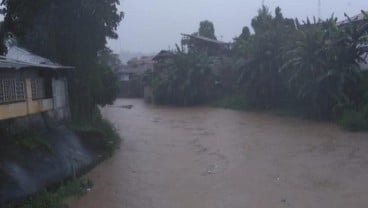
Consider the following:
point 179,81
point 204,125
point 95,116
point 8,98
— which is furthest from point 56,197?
point 179,81

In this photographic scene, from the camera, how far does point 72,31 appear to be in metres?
14.2

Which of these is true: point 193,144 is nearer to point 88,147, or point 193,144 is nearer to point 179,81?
point 88,147

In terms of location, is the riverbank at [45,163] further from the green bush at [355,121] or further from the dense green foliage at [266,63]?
the dense green foliage at [266,63]

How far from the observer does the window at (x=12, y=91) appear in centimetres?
941

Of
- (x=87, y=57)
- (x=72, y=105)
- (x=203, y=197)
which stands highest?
(x=87, y=57)

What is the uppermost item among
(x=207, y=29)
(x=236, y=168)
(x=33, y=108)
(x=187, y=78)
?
(x=207, y=29)

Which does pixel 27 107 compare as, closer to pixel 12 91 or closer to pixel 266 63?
pixel 12 91

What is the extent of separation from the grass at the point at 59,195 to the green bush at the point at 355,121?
1055 centimetres

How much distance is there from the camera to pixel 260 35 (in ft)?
79.8

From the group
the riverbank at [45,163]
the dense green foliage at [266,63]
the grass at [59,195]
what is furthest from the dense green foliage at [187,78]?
the grass at [59,195]

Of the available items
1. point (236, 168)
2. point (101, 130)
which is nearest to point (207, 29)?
point (101, 130)

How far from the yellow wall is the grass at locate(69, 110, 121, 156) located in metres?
1.28

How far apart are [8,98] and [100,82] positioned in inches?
269

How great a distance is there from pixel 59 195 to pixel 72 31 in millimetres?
6571
